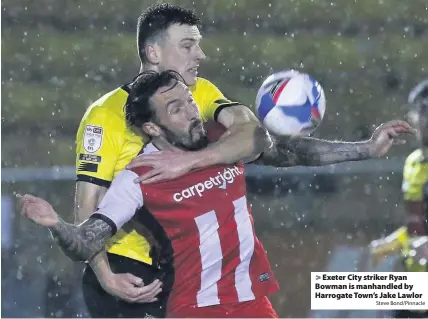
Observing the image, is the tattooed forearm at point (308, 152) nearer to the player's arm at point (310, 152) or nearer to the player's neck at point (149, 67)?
the player's arm at point (310, 152)

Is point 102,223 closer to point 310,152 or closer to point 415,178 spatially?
point 310,152

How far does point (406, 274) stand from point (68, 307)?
140 centimetres

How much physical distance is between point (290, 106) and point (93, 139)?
0.64 meters

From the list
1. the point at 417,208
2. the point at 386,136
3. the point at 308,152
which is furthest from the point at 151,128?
the point at 417,208

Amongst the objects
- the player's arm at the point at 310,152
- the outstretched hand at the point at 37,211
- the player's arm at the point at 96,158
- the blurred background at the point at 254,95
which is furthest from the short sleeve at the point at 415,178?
the outstretched hand at the point at 37,211

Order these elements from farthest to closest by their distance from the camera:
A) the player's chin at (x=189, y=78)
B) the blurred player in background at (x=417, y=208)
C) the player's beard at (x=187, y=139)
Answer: the blurred player in background at (x=417, y=208)
the player's chin at (x=189, y=78)
the player's beard at (x=187, y=139)

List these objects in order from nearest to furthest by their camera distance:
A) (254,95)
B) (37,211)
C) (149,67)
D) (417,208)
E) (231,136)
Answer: (37,211) → (231,136) → (149,67) → (417,208) → (254,95)

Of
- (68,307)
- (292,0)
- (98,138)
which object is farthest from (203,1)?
(98,138)

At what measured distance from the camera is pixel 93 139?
2986 mm

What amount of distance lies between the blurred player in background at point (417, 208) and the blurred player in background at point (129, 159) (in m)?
0.92

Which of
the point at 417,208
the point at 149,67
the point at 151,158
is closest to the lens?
the point at 151,158

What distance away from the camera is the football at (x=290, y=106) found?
3102mm

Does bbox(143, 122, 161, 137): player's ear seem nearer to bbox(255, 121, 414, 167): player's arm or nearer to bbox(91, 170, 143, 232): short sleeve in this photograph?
bbox(91, 170, 143, 232): short sleeve

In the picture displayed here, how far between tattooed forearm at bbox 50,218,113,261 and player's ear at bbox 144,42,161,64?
0.68 meters
